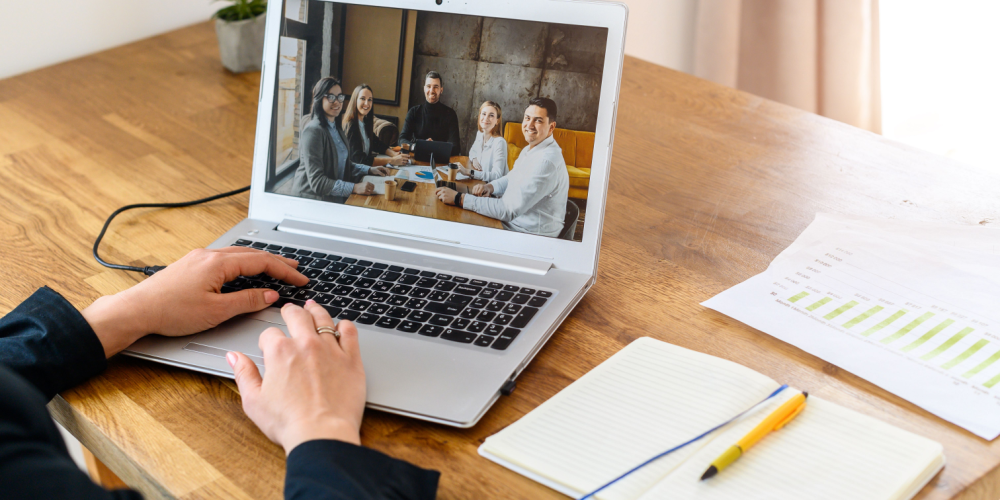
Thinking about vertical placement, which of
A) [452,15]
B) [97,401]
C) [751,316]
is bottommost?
[97,401]

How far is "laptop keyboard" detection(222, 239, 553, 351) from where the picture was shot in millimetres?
702

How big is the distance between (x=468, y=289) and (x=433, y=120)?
0.63 ft

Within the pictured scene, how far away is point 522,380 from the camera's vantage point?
667mm

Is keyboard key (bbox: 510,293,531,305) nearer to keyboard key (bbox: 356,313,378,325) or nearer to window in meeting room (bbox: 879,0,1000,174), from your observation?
keyboard key (bbox: 356,313,378,325)

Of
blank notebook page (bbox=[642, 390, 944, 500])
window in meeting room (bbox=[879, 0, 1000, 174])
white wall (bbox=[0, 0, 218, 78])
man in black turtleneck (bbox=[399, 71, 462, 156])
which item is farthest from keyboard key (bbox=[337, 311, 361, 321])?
window in meeting room (bbox=[879, 0, 1000, 174])

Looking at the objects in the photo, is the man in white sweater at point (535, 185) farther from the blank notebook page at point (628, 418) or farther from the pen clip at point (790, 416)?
the pen clip at point (790, 416)

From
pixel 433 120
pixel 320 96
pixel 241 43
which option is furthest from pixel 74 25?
pixel 433 120

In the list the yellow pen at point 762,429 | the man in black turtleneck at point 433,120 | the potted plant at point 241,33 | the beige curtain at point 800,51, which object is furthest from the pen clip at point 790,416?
the beige curtain at point 800,51

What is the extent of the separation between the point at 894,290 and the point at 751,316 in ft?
0.51

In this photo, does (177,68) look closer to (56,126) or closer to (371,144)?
(56,126)

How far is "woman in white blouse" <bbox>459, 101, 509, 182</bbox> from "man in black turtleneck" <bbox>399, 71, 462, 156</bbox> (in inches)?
0.9

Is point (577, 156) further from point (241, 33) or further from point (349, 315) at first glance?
point (241, 33)

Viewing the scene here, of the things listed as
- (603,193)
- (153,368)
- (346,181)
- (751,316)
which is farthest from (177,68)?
(751,316)

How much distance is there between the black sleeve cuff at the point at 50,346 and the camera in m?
0.64
